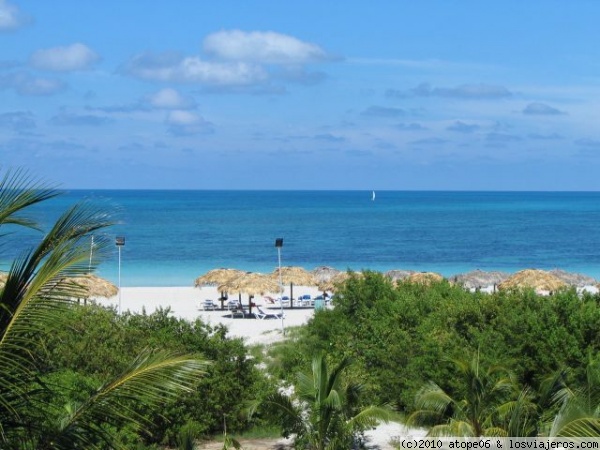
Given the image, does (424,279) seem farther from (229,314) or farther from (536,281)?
(229,314)

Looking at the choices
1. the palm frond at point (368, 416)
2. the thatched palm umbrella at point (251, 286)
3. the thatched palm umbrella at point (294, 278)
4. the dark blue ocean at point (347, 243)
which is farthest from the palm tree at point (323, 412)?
the dark blue ocean at point (347, 243)

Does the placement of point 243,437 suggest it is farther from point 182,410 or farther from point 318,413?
point 318,413

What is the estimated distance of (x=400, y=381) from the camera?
57.6 feet

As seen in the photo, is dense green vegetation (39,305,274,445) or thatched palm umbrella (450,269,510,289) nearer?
dense green vegetation (39,305,274,445)

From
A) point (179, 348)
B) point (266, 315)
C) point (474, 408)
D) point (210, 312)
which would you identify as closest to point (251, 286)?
point (266, 315)

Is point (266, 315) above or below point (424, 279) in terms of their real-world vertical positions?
below

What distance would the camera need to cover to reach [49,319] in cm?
568

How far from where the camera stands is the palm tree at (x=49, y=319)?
5516 millimetres

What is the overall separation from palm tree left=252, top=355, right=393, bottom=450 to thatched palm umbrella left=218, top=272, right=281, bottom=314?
60.7 feet

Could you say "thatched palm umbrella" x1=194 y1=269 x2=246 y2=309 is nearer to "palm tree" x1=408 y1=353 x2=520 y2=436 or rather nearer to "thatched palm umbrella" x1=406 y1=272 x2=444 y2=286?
"thatched palm umbrella" x1=406 y1=272 x2=444 y2=286

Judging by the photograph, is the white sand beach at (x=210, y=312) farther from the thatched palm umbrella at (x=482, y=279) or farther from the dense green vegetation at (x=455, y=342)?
the thatched palm umbrella at (x=482, y=279)

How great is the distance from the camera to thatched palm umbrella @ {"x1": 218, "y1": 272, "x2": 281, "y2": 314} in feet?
106

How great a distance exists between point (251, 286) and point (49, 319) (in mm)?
26880

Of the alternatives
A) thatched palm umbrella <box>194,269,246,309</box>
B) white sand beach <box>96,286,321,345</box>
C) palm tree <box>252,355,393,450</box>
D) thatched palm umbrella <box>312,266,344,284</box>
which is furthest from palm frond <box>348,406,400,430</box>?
thatched palm umbrella <box>312,266,344,284</box>
